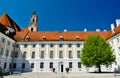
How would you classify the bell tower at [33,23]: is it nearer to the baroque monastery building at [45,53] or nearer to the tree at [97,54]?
the baroque monastery building at [45,53]

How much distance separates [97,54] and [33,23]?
4433cm

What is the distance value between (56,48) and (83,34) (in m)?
10.3

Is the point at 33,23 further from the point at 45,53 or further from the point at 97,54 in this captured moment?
the point at 97,54

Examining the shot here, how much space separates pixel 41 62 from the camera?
38375mm

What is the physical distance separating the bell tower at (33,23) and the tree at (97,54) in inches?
1551

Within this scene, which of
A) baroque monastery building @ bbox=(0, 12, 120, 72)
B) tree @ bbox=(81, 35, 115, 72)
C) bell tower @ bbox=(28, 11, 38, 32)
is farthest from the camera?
bell tower @ bbox=(28, 11, 38, 32)

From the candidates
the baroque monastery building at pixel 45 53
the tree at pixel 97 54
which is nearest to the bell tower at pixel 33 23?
the baroque monastery building at pixel 45 53

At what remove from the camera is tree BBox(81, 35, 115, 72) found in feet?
100

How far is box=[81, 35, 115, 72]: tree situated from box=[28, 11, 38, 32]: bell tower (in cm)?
3940

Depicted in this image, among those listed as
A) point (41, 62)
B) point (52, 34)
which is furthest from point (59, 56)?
point (52, 34)

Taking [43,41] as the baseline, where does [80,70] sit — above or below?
A: below

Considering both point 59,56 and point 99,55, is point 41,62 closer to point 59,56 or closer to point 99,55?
point 59,56

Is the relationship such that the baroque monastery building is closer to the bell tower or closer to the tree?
the tree

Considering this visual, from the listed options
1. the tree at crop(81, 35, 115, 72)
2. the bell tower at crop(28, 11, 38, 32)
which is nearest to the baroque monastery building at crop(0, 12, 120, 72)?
the tree at crop(81, 35, 115, 72)
